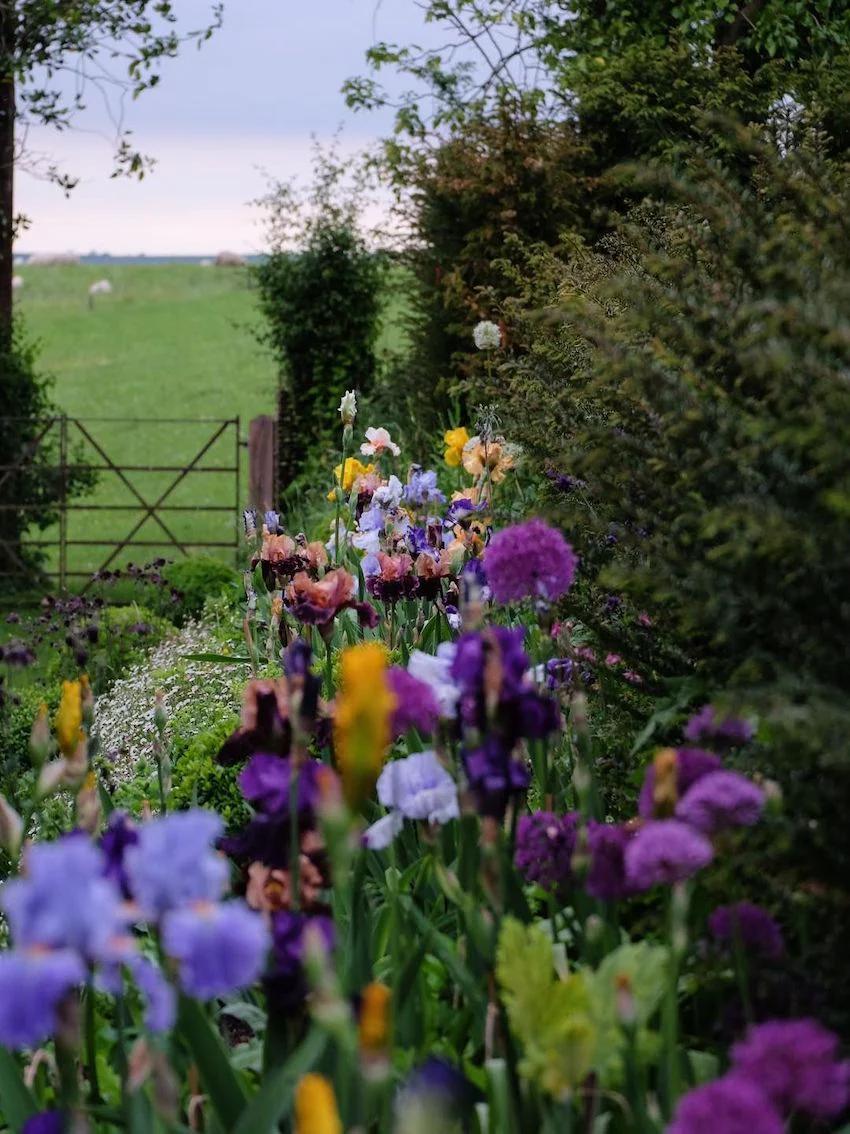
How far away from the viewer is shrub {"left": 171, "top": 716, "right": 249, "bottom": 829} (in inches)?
143

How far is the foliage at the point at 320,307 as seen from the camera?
42.1 feet

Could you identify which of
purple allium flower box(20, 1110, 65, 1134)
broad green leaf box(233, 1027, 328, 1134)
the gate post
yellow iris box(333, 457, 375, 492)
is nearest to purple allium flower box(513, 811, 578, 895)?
broad green leaf box(233, 1027, 328, 1134)

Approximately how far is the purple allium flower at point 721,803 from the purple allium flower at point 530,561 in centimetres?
71

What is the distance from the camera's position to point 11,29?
11188mm

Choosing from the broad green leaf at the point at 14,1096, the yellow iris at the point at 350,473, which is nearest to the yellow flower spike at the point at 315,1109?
the broad green leaf at the point at 14,1096

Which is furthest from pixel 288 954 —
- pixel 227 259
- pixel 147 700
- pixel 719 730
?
pixel 227 259

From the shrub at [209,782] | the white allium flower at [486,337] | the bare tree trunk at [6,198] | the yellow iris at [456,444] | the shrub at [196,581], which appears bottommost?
the shrub at [196,581]

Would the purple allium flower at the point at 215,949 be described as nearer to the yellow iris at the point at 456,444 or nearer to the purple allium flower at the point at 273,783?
the purple allium flower at the point at 273,783

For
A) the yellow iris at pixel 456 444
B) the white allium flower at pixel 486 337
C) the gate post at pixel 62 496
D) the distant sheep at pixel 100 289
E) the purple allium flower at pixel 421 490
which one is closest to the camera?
the purple allium flower at pixel 421 490

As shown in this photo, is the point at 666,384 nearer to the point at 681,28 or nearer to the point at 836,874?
the point at 836,874

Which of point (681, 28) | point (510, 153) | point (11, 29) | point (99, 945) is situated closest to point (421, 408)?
point (510, 153)

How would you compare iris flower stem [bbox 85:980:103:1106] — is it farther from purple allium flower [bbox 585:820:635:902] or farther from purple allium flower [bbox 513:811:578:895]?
purple allium flower [bbox 585:820:635:902]

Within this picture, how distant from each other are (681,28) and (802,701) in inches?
405

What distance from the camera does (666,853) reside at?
141 cm
